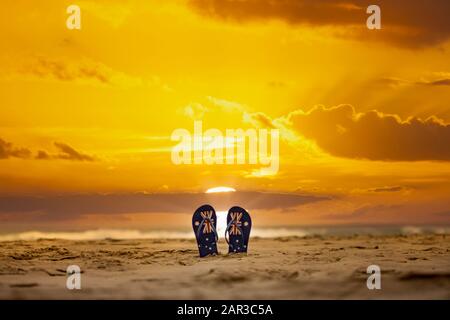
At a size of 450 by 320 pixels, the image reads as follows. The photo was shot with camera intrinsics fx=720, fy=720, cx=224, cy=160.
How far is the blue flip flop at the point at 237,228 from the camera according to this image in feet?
46.8

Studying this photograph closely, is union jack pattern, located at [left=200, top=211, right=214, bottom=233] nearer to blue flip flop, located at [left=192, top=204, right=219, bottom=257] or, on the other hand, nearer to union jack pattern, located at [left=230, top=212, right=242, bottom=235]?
blue flip flop, located at [left=192, top=204, right=219, bottom=257]

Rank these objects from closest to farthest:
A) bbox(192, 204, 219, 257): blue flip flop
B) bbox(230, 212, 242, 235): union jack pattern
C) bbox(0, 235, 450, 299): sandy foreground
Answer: bbox(0, 235, 450, 299): sandy foreground < bbox(192, 204, 219, 257): blue flip flop < bbox(230, 212, 242, 235): union jack pattern

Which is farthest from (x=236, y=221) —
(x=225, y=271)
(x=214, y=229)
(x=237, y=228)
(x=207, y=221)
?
(x=225, y=271)

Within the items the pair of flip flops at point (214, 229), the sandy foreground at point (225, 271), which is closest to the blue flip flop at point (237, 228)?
the pair of flip flops at point (214, 229)

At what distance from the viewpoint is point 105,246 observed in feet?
53.7

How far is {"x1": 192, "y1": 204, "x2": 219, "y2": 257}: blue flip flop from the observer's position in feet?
46.1

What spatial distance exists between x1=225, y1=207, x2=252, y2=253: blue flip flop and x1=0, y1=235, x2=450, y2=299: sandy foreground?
291 millimetres

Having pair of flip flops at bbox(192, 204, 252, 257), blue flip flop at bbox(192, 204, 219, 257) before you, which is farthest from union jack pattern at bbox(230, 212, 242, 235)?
blue flip flop at bbox(192, 204, 219, 257)

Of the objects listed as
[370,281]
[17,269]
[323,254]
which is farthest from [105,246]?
[370,281]

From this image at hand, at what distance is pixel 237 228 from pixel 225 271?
115 inches

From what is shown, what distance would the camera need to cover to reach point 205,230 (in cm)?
1405

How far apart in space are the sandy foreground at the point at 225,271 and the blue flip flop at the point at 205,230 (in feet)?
1.13
